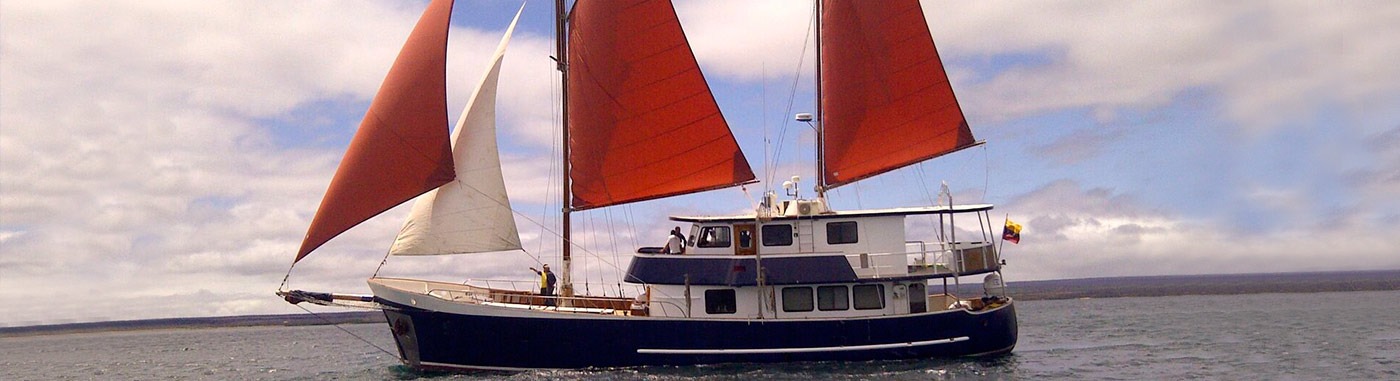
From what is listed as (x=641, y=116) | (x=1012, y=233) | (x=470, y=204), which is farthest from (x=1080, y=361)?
(x=470, y=204)

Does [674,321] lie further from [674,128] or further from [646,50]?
[646,50]

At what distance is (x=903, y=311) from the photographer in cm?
2333

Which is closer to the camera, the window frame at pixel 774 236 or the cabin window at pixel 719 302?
the cabin window at pixel 719 302

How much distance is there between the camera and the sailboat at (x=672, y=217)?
21.5 m

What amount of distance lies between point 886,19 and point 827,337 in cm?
777

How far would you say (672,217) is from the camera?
23438 millimetres

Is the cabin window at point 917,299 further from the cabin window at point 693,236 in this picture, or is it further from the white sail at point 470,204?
the white sail at point 470,204

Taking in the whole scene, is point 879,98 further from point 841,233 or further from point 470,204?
point 470,204

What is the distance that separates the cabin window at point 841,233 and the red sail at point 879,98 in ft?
5.55

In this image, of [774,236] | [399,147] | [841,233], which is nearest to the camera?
[399,147]

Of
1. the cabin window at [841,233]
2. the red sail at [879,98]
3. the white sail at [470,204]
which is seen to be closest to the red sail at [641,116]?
the white sail at [470,204]

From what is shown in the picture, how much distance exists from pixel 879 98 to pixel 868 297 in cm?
482

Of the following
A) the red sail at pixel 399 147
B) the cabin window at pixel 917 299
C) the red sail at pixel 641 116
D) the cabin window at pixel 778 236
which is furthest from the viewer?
the cabin window at pixel 917 299

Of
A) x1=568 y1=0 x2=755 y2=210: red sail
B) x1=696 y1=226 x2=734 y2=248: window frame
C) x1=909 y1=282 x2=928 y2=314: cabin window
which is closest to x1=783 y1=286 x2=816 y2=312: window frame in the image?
x1=696 y1=226 x2=734 y2=248: window frame
